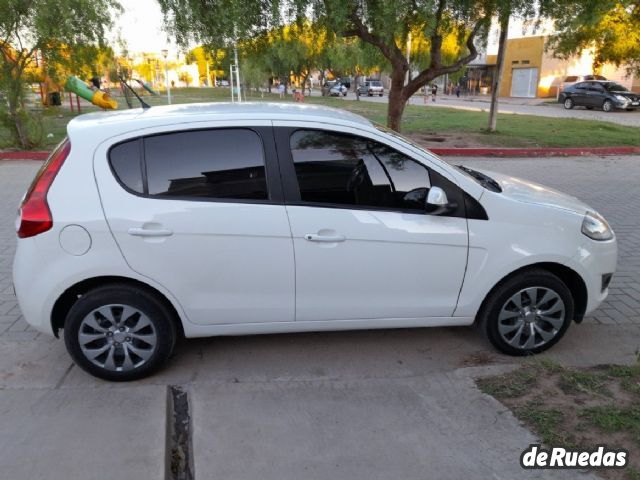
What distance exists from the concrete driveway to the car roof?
1.65 m

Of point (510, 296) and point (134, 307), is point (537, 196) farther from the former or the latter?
point (134, 307)

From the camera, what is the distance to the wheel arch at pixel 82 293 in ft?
10.8

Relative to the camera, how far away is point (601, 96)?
29.2 metres

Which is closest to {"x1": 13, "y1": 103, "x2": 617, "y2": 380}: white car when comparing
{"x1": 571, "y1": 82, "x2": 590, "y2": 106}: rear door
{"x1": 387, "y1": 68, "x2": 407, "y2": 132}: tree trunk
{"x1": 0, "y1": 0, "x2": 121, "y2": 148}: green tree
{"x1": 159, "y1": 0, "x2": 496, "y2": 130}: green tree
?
{"x1": 159, "y1": 0, "x2": 496, "y2": 130}: green tree

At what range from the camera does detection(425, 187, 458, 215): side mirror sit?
10.9ft

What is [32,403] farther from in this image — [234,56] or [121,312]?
[234,56]

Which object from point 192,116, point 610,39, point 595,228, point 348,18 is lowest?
point 595,228

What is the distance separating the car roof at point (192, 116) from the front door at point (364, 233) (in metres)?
0.17

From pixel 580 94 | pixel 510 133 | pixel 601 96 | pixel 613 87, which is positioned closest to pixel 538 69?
pixel 580 94

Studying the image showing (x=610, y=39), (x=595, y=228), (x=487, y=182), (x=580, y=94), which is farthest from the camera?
(x=580, y=94)

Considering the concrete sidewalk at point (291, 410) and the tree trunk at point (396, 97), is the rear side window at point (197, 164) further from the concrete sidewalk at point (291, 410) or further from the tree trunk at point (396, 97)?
the tree trunk at point (396, 97)

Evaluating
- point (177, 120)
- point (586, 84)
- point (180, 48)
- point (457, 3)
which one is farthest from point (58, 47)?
point (586, 84)

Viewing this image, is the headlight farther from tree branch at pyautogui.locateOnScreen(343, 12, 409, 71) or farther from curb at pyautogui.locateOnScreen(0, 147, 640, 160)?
curb at pyautogui.locateOnScreen(0, 147, 640, 160)

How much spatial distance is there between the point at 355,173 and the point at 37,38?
1210 cm
